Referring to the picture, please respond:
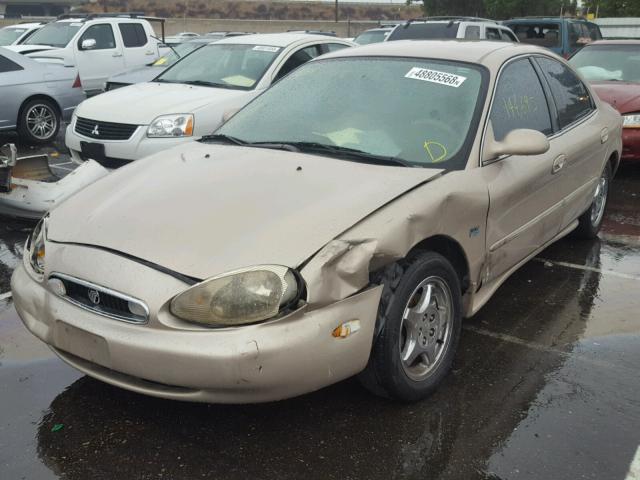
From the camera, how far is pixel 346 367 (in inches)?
112

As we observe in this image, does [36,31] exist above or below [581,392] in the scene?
above

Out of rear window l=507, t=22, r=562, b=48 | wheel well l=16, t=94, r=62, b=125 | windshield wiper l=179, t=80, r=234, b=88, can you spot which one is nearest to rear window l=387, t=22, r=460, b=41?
rear window l=507, t=22, r=562, b=48

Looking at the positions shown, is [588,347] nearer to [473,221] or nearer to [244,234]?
[473,221]

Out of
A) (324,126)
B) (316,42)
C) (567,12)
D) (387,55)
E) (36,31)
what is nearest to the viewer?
(324,126)

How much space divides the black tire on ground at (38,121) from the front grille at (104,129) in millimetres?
2991

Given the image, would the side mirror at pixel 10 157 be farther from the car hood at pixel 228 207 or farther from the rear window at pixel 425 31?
the rear window at pixel 425 31

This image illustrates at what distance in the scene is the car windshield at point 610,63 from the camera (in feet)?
29.7

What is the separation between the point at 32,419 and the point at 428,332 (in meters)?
1.89

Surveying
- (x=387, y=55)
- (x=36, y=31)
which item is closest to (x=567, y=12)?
(x=36, y=31)

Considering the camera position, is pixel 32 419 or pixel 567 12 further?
pixel 567 12

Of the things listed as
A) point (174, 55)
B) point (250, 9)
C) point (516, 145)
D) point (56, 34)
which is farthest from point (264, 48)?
point (250, 9)

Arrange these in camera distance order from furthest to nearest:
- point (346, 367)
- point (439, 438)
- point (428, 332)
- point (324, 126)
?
point (324, 126)
point (428, 332)
point (439, 438)
point (346, 367)

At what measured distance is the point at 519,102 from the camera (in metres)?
4.24

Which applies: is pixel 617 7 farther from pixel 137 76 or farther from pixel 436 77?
pixel 436 77
